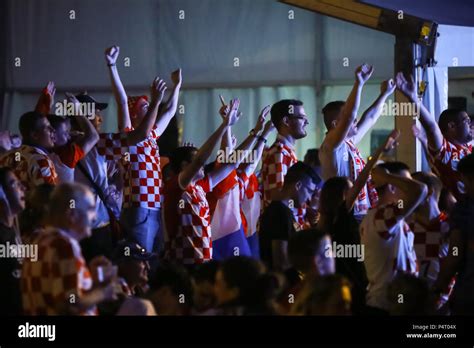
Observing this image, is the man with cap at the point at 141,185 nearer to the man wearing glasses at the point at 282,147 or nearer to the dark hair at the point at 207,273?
the man wearing glasses at the point at 282,147

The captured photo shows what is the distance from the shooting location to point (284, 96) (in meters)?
11.8

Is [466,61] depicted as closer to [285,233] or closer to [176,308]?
[285,233]

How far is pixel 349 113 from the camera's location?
7.04m

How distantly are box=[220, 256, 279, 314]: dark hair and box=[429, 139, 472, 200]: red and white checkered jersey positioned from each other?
9.65ft

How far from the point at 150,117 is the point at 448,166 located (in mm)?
2002

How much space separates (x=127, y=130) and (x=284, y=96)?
4.52m

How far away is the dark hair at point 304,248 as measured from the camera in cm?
A: 504

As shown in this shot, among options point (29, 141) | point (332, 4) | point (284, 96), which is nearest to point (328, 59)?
point (284, 96)

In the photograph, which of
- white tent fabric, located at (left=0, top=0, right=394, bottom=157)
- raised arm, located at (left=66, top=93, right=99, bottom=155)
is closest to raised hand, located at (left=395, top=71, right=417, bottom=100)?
raised arm, located at (left=66, top=93, right=99, bottom=155)

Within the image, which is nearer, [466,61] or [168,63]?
[466,61]

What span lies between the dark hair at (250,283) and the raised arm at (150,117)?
276cm
